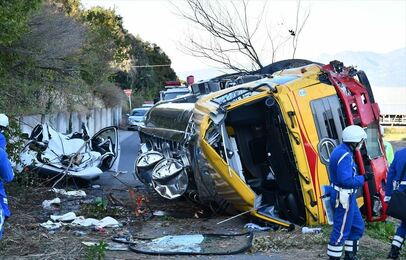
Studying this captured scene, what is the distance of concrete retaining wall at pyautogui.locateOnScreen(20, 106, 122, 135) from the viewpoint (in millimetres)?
21969

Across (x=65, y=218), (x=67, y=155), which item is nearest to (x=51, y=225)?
(x=65, y=218)

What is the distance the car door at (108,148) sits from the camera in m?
13.9

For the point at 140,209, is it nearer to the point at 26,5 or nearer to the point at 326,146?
the point at 326,146

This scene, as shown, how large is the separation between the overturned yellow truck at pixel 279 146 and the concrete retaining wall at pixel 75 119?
35.8 feet

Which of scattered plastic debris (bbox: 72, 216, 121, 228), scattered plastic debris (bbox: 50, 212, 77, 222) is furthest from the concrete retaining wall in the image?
scattered plastic debris (bbox: 72, 216, 121, 228)

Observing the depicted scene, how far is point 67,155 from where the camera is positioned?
13273mm

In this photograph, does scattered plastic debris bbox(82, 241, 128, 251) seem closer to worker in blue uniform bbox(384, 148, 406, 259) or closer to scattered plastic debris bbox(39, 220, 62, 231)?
scattered plastic debris bbox(39, 220, 62, 231)

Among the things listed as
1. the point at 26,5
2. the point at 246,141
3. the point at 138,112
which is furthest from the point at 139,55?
the point at 246,141

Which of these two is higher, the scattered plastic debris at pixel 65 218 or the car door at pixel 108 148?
the car door at pixel 108 148

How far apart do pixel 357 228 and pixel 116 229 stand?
11.4ft

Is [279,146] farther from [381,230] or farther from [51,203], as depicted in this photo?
[51,203]

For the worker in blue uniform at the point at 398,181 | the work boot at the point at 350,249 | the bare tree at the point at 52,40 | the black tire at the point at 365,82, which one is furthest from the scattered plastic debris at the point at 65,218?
the bare tree at the point at 52,40

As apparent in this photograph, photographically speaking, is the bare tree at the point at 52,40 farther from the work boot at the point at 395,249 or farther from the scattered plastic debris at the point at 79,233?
the work boot at the point at 395,249

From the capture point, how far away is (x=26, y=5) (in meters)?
12.2
